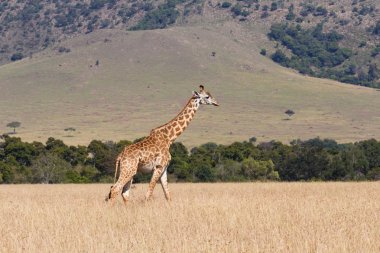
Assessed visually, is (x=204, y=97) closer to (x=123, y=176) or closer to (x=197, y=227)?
(x=123, y=176)

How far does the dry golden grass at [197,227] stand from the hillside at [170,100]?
4015 inches

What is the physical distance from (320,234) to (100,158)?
142 feet

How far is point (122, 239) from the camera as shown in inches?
530

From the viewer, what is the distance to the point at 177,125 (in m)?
21.9

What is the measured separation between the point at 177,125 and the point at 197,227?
6.87 m

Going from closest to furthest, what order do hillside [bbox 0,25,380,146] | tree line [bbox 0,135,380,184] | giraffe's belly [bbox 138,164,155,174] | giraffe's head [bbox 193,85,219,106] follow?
giraffe's belly [bbox 138,164,155,174] < giraffe's head [bbox 193,85,219,106] < tree line [bbox 0,135,380,184] < hillside [bbox 0,25,380,146]

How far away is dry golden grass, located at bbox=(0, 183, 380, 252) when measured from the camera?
12.6 m

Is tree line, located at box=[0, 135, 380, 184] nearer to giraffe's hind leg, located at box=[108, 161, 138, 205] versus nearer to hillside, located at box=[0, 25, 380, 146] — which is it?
giraffe's hind leg, located at box=[108, 161, 138, 205]

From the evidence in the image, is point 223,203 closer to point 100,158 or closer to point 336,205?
point 336,205

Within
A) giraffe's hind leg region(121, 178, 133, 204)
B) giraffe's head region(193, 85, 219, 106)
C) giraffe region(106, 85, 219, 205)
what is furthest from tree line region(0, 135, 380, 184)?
giraffe's hind leg region(121, 178, 133, 204)

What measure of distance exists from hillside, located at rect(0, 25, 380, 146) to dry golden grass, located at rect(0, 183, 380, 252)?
102 meters

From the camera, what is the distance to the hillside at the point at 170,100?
13650cm

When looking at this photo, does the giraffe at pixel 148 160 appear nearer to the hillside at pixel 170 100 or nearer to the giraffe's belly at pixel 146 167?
the giraffe's belly at pixel 146 167

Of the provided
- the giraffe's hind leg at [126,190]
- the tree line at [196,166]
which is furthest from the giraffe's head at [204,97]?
the tree line at [196,166]
